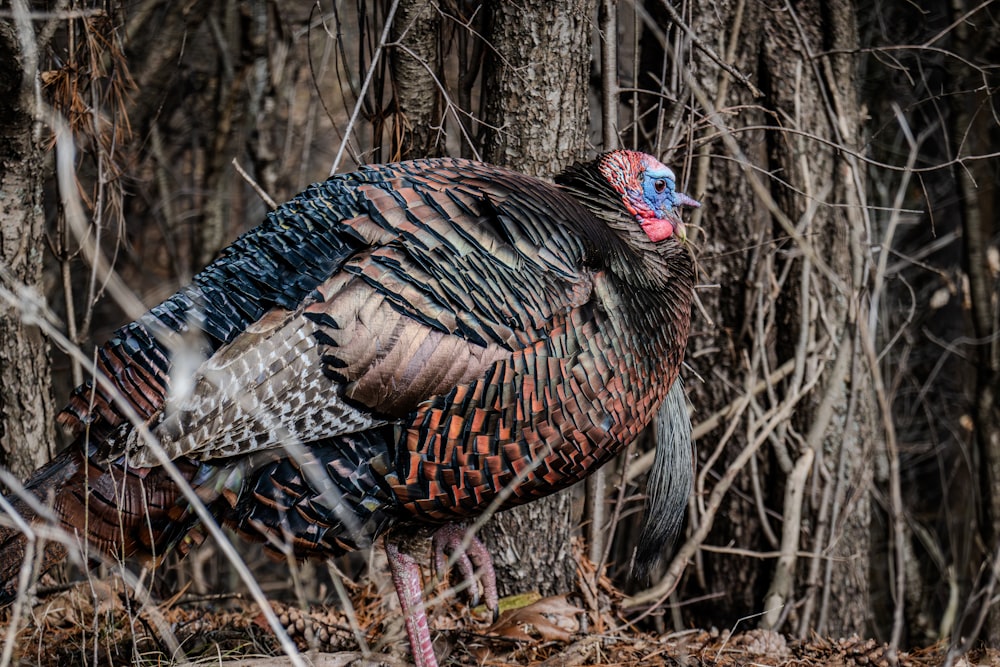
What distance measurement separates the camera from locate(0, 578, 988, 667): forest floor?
311 cm

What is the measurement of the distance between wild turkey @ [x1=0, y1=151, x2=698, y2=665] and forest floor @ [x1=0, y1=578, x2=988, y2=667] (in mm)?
530

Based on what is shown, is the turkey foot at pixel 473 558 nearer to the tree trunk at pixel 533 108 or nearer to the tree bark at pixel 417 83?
the tree trunk at pixel 533 108

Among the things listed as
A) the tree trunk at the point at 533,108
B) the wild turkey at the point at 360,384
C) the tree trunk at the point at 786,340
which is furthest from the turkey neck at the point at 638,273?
the tree trunk at the point at 786,340

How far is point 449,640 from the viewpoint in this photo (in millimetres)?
3289

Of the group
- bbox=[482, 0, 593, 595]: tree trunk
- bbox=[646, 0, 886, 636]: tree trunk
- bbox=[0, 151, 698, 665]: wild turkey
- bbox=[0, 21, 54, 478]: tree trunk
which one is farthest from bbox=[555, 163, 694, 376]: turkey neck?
bbox=[0, 21, 54, 478]: tree trunk

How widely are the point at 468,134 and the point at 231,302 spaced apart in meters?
1.26

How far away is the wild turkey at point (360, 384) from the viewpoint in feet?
8.68

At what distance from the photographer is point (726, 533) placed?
14.6 feet

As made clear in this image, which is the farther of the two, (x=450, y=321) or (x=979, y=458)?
(x=979, y=458)

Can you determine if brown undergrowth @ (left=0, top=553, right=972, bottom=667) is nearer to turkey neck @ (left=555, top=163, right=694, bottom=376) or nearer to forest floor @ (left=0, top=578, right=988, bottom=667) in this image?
forest floor @ (left=0, top=578, right=988, bottom=667)

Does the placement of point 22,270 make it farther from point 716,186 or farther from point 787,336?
point 787,336

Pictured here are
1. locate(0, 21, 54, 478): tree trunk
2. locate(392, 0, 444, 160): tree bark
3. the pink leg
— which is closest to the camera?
the pink leg

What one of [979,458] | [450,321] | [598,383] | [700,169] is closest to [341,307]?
[450,321]

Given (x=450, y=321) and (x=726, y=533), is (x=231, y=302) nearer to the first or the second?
(x=450, y=321)
